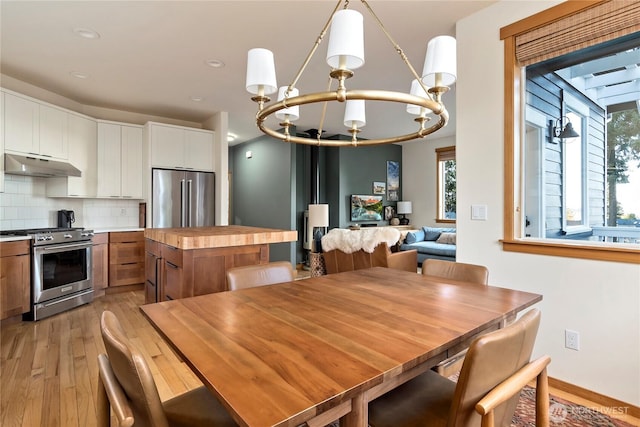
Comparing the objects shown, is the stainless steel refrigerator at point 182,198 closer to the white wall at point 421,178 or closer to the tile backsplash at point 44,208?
the tile backsplash at point 44,208

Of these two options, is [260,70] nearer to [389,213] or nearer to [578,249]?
[578,249]

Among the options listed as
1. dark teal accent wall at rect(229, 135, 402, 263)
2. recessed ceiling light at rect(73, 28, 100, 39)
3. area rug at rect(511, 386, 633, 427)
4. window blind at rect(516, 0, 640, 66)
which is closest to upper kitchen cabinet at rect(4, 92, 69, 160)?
recessed ceiling light at rect(73, 28, 100, 39)

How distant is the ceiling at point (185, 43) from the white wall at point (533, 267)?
37cm

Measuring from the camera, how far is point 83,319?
3.48 metres

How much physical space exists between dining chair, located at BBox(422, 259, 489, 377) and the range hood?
4109 mm

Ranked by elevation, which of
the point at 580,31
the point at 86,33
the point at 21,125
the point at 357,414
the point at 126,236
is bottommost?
the point at 357,414

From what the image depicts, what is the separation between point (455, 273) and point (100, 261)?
436cm

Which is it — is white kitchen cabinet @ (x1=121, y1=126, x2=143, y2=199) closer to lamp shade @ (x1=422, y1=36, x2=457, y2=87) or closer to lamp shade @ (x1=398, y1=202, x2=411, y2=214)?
lamp shade @ (x1=422, y1=36, x2=457, y2=87)

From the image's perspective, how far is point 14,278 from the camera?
10.6ft

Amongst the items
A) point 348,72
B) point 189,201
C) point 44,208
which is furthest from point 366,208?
point 348,72

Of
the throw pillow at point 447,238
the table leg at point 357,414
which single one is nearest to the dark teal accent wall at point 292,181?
the throw pillow at point 447,238

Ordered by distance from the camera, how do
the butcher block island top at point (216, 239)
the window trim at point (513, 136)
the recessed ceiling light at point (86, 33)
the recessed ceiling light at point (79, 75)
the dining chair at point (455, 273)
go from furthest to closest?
the recessed ceiling light at point (79, 75) < the recessed ceiling light at point (86, 33) < the butcher block island top at point (216, 239) < the window trim at point (513, 136) < the dining chair at point (455, 273)

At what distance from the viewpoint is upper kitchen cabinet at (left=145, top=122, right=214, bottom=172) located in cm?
471

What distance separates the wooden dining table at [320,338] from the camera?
0.74 meters
